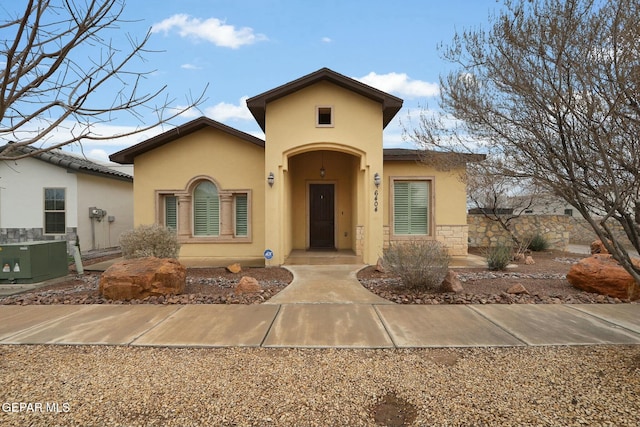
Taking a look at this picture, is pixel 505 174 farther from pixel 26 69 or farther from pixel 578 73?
pixel 26 69

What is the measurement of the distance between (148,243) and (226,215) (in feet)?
11.3

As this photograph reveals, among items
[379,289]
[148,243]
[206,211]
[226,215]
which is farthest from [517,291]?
[206,211]

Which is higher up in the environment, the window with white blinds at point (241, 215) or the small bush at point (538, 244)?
the window with white blinds at point (241, 215)

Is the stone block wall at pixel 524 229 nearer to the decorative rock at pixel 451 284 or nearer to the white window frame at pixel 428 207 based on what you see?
the white window frame at pixel 428 207

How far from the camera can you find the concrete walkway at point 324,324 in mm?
4074

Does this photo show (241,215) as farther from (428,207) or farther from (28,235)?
(28,235)

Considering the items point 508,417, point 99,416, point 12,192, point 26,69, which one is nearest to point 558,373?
point 508,417

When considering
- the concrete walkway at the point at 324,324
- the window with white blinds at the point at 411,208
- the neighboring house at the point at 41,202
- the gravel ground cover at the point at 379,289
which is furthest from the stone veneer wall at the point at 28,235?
the window with white blinds at the point at 411,208

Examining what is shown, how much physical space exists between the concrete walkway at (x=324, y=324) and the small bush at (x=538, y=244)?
740cm

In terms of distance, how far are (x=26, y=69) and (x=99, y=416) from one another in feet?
9.57

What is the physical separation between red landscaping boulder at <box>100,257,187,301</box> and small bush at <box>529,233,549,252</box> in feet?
41.7

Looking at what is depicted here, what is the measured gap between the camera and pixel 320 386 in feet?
9.90

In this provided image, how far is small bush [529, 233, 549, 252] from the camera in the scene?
12.4 m

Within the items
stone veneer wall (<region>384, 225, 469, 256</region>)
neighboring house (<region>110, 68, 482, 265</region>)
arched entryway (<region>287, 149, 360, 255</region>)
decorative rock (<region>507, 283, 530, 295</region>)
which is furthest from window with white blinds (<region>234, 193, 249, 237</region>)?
decorative rock (<region>507, 283, 530, 295</region>)
